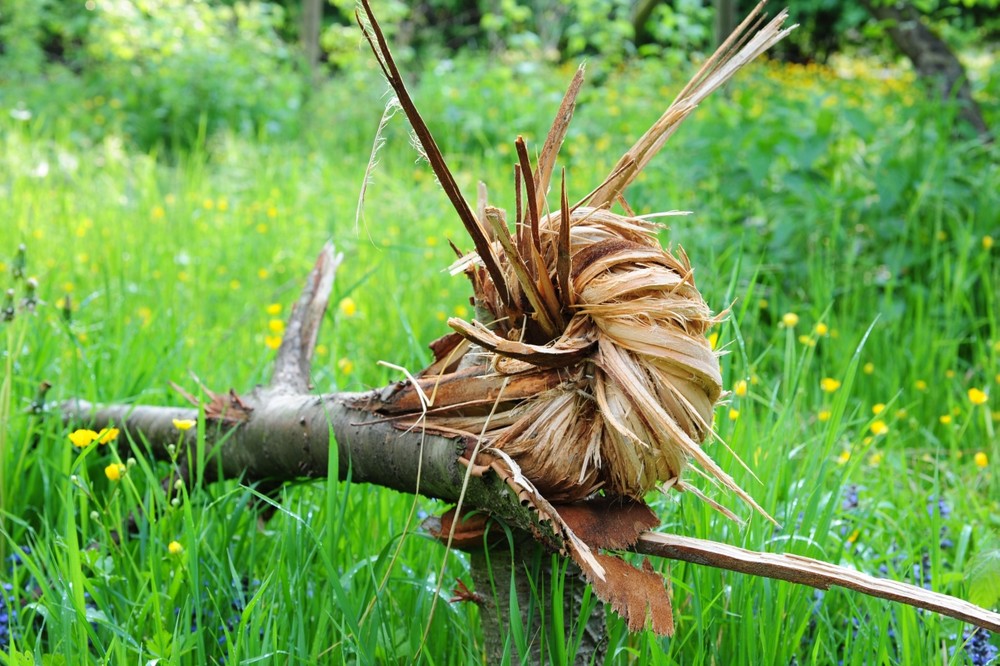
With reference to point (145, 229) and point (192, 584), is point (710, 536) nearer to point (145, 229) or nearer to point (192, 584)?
point (192, 584)

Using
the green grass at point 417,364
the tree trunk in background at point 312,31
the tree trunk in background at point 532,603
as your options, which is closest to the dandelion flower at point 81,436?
the green grass at point 417,364

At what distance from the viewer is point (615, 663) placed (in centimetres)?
138

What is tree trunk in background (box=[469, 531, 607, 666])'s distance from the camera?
1.23m

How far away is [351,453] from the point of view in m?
1.34

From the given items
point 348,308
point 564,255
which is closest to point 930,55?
point 348,308

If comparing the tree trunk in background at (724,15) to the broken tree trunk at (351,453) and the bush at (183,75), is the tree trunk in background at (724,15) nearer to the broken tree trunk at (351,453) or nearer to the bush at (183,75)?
the bush at (183,75)

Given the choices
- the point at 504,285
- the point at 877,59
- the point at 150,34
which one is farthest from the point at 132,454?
the point at 877,59

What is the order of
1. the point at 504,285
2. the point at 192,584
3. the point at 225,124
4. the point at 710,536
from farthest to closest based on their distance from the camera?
the point at 225,124 < the point at 710,536 < the point at 192,584 < the point at 504,285

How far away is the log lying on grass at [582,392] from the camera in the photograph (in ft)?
3.41

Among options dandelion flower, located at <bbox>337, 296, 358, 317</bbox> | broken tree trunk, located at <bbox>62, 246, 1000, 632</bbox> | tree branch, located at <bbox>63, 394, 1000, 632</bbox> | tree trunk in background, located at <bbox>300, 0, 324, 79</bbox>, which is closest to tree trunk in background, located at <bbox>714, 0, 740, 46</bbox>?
dandelion flower, located at <bbox>337, 296, 358, 317</bbox>

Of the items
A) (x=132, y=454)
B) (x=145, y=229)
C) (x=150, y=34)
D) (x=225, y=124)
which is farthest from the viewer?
(x=150, y=34)

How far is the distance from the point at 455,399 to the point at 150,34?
319 inches

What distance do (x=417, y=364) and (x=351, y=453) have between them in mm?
964

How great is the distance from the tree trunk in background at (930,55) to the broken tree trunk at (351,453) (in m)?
3.20
